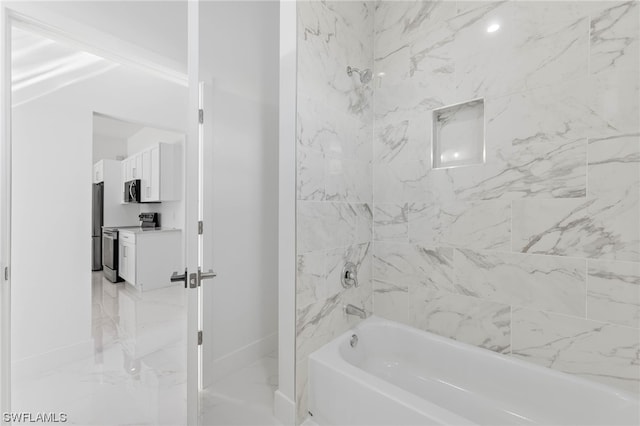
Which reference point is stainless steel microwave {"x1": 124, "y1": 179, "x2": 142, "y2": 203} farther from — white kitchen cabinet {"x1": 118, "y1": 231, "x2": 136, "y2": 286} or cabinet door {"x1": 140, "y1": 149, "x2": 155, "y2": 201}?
white kitchen cabinet {"x1": 118, "y1": 231, "x2": 136, "y2": 286}

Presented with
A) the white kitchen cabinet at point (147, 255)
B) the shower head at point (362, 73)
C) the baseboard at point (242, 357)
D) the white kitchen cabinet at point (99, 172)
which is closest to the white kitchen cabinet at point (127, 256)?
the white kitchen cabinet at point (147, 255)

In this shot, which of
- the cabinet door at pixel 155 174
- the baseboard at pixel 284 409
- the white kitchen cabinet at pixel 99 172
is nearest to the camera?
the baseboard at pixel 284 409

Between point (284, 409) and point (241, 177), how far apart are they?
151 centimetres

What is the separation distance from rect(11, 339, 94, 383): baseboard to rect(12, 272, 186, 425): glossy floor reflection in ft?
0.07

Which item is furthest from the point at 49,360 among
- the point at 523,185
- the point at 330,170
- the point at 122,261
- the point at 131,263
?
the point at 523,185

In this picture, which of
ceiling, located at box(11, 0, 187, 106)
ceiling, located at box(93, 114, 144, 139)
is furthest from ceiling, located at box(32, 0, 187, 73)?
ceiling, located at box(93, 114, 144, 139)

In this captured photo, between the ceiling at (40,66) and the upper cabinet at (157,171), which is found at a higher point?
the ceiling at (40,66)

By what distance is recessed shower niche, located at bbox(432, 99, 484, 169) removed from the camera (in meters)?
1.59

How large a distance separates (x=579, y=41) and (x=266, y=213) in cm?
206

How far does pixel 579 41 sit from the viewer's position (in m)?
1.24

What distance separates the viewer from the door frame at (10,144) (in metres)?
1.23

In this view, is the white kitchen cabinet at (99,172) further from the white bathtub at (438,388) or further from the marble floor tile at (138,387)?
the white bathtub at (438,388)

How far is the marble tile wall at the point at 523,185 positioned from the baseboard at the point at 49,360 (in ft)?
7.77

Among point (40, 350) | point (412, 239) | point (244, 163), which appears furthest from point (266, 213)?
point (40, 350)
